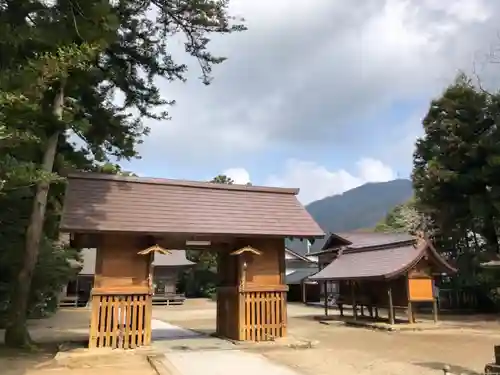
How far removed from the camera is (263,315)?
1188 centimetres

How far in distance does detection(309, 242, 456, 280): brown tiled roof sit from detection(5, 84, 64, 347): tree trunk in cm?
1197

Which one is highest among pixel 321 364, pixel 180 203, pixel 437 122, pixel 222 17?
pixel 437 122

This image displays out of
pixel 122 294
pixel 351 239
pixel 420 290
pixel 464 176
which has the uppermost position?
pixel 464 176

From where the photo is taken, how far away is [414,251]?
1770cm

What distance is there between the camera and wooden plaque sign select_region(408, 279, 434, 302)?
17.4 metres

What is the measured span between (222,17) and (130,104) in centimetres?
433

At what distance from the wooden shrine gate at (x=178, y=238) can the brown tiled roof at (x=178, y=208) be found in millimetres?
25

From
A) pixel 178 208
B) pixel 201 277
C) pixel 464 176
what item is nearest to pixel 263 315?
pixel 178 208

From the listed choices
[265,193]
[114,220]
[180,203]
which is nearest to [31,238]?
[114,220]

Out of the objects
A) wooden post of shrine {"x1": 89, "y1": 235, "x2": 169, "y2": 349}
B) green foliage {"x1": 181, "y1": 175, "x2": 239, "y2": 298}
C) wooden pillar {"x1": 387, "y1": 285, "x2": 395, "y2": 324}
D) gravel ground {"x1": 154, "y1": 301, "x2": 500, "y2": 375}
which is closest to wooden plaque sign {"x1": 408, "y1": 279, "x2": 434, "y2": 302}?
wooden pillar {"x1": 387, "y1": 285, "x2": 395, "y2": 324}

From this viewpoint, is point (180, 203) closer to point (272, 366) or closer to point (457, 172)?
point (272, 366)

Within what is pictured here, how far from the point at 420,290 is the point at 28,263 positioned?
1375 centimetres

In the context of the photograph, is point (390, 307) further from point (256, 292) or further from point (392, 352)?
point (256, 292)

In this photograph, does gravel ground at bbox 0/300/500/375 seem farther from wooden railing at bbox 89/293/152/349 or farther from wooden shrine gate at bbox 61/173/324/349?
wooden shrine gate at bbox 61/173/324/349
